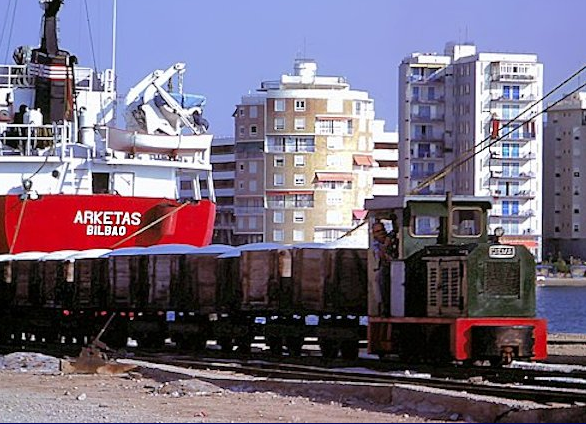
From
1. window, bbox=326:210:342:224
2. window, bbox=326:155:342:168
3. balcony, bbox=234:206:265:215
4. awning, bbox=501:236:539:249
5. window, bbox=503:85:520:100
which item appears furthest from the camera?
balcony, bbox=234:206:265:215

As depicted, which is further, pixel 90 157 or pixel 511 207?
pixel 511 207

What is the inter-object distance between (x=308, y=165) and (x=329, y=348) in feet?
305

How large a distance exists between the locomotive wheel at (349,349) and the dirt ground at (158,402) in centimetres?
277

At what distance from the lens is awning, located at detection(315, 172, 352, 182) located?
116 metres

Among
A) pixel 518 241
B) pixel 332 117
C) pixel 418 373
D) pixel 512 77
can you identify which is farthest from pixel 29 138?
pixel 512 77

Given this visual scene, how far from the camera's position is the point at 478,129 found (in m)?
112

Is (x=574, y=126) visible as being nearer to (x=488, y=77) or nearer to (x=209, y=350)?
(x=488, y=77)

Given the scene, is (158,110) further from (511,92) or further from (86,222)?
(511,92)

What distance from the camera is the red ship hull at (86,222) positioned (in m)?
45.2

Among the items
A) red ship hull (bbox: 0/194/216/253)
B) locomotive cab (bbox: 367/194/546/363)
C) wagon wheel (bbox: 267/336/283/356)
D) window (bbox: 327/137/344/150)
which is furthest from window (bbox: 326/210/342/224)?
locomotive cab (bbox: 367/194/546/363)

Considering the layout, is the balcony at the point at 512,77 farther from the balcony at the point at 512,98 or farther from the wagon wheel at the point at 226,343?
the wagon wheel at the point at 226,343

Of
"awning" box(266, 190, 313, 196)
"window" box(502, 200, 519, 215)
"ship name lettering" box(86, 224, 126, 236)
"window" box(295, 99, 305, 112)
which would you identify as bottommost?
"ship name lettering" box(86, 224, 126, 236)

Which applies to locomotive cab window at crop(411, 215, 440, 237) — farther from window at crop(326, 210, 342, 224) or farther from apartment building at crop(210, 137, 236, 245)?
apartment building at crop(210, 137, 236, 245)

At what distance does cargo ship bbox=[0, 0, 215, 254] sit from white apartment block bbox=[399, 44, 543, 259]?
61.0 metres
